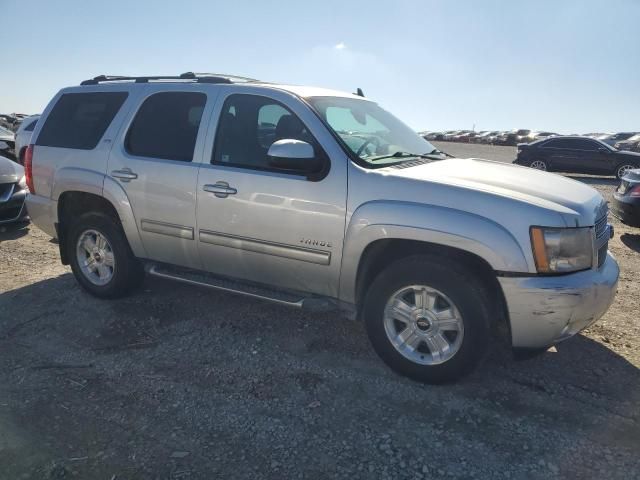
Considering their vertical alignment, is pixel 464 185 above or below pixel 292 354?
above

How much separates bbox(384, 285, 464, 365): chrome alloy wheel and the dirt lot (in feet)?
0.76

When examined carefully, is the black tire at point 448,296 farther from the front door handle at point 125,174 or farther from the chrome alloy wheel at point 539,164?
the chrome alloy wheel at point 539,164

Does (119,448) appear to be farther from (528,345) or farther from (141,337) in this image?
(528,345)

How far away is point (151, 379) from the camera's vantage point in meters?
3.37

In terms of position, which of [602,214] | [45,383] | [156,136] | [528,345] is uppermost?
[156,136]

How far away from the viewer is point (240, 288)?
392 cm

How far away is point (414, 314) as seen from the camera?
10.8 ft

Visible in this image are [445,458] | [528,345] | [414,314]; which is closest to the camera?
[445,458]

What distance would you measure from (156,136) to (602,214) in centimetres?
347

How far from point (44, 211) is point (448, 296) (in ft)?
12.7

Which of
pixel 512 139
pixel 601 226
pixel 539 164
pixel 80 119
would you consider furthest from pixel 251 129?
pixel 512 139

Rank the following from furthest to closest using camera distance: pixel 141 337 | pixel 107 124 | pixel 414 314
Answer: pixel 107 124, pixel 141 337, pixel 414 314

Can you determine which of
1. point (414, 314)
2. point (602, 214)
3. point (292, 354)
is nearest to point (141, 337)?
point (292, 354)

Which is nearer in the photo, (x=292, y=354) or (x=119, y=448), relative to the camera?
(x=119, y=448)
